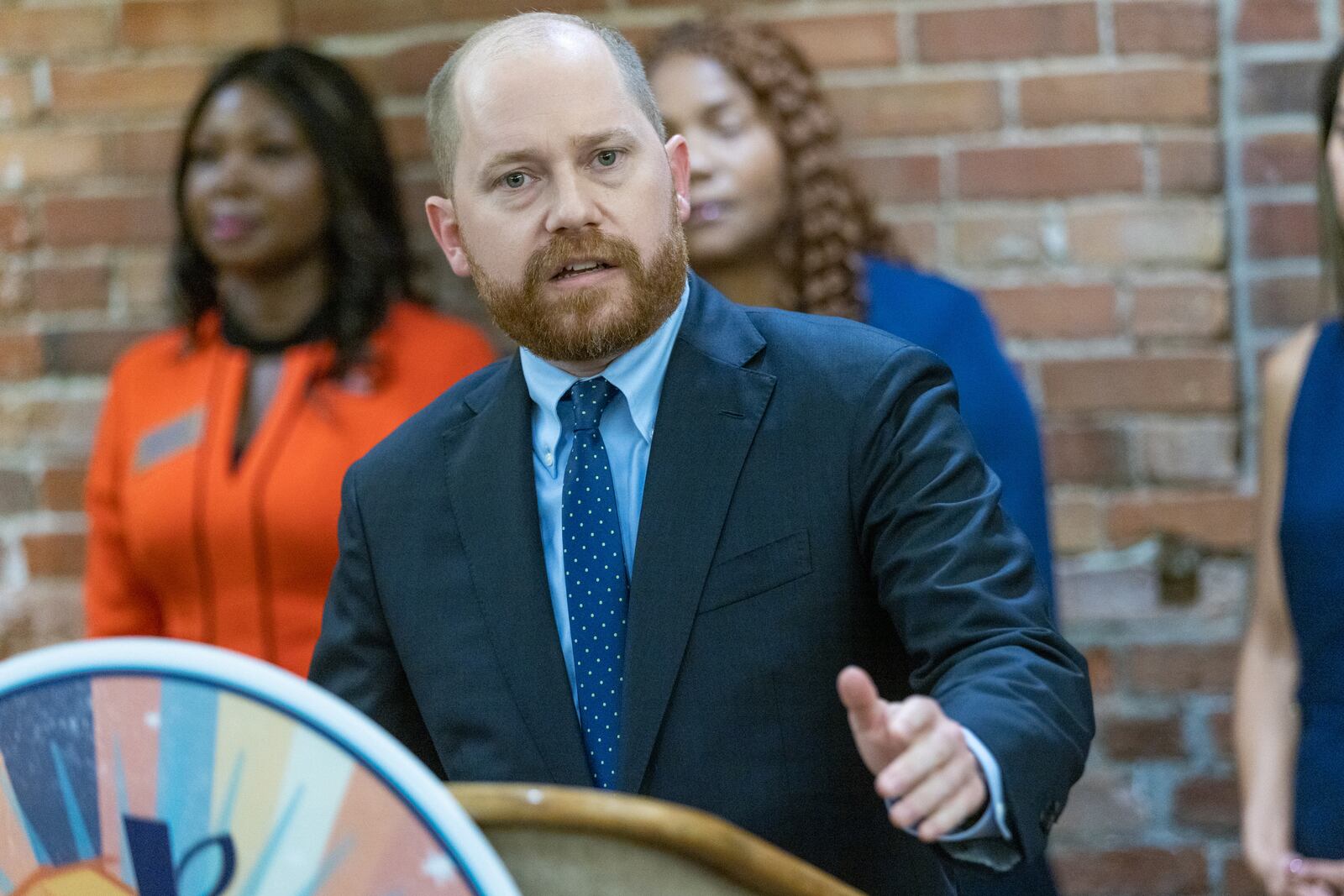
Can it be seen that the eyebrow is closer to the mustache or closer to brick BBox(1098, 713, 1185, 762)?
the mustache

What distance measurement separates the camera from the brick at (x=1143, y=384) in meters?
2.02

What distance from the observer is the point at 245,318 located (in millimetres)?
2143

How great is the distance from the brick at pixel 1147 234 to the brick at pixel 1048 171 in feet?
0.10

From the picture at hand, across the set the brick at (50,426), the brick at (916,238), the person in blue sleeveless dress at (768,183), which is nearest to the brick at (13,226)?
the brick at (50,426)

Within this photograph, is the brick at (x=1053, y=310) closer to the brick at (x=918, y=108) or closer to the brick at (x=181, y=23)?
the brick at (x=918, y=108)

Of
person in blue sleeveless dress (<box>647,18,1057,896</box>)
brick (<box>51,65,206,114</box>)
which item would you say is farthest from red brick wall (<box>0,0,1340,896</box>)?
brick (<box>51,65,206,114</box>)

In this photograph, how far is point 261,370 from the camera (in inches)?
82.2

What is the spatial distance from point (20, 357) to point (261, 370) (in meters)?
0.46

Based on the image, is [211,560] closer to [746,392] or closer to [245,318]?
[245,318]

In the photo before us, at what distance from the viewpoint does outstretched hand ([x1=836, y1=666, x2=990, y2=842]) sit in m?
0.80

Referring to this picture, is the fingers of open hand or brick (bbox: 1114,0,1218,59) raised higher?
brick (bbox: 1114,0,1218,59)

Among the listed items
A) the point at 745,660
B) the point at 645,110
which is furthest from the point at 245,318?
the point at 745,660

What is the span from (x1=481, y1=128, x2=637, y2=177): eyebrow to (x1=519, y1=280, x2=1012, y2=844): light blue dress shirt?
135mm

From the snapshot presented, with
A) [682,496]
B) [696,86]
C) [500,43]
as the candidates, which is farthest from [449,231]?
[696,86]
